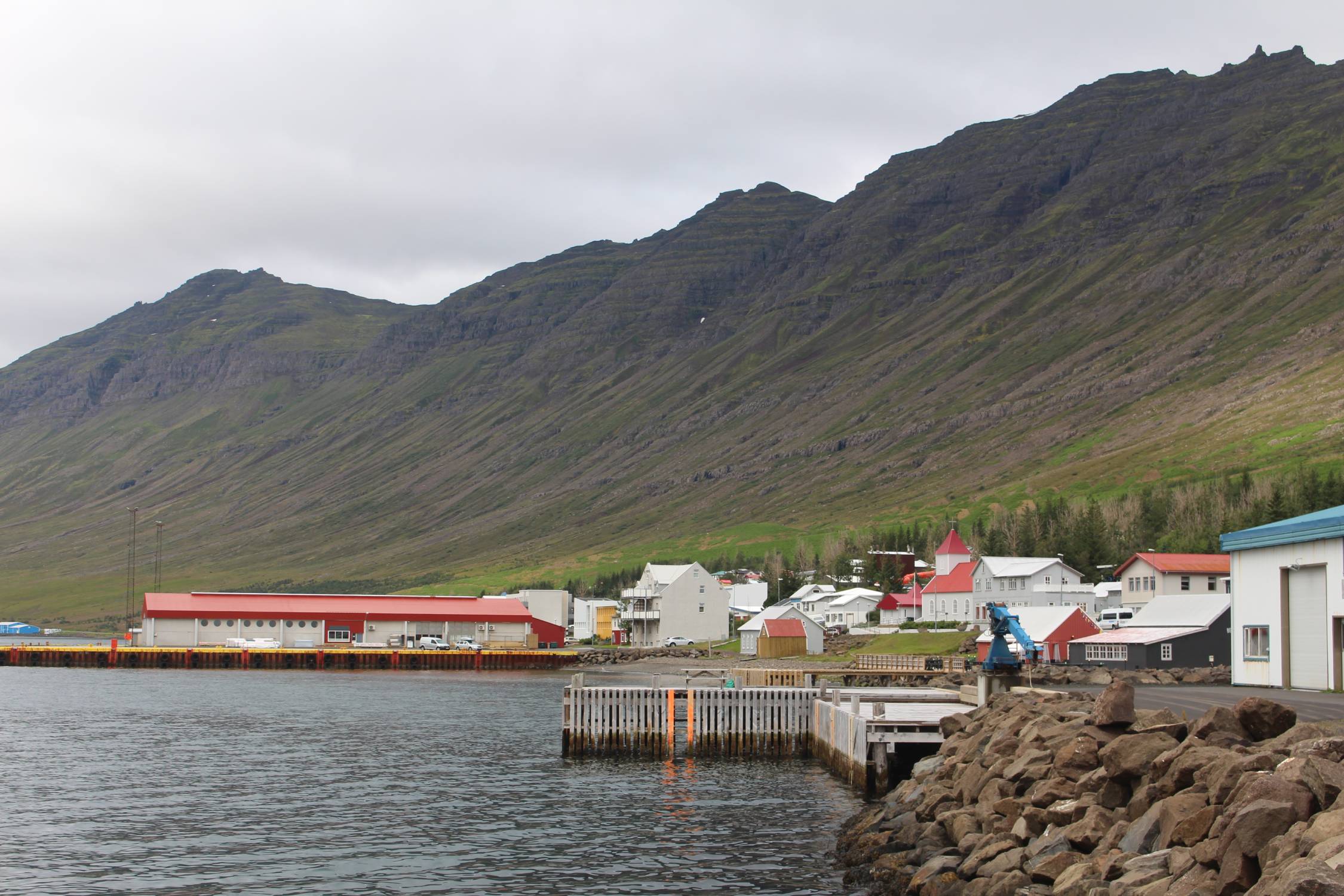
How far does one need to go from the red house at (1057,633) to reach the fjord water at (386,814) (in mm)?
46403

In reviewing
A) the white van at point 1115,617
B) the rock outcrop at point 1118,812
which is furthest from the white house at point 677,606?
the rock outcrop at point 1118,812

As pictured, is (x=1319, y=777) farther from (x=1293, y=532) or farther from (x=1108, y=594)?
(x=1108, y=594)

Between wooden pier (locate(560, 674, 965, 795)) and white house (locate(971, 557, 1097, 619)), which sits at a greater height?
white house (locate(971, 557, 1097, 619))

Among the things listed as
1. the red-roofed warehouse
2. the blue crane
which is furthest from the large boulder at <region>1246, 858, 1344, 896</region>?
the red-roofed warehouse

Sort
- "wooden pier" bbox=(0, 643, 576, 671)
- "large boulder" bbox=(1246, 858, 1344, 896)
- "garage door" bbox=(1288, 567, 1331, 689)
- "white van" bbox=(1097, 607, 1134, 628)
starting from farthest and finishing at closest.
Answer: "wooden pier" bbox=(0, 643, 576, 671)
"white van" bbox=(1097, 607, 1134, 628)
"garage door" bbox=(1288, 567, 1331, 689)
"large boulder" bbox=(1246, 858, 1344, 896)

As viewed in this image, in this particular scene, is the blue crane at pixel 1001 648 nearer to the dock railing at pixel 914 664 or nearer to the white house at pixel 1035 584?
the dock railing at pixel 914 664

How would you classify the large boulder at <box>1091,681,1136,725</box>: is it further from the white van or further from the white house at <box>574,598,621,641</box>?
the white house at <box>574,598,621,641</box>

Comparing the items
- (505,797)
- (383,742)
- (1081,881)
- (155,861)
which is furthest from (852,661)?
(1081,881)

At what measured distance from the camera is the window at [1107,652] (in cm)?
9231

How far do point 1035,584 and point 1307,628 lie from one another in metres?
89.9

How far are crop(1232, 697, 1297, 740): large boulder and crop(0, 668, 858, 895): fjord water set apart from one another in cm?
996

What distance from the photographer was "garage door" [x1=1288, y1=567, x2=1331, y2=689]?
1640 inches

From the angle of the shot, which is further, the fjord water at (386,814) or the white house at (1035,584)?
the white house at (1035,584)

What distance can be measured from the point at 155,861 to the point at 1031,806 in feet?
69.6
